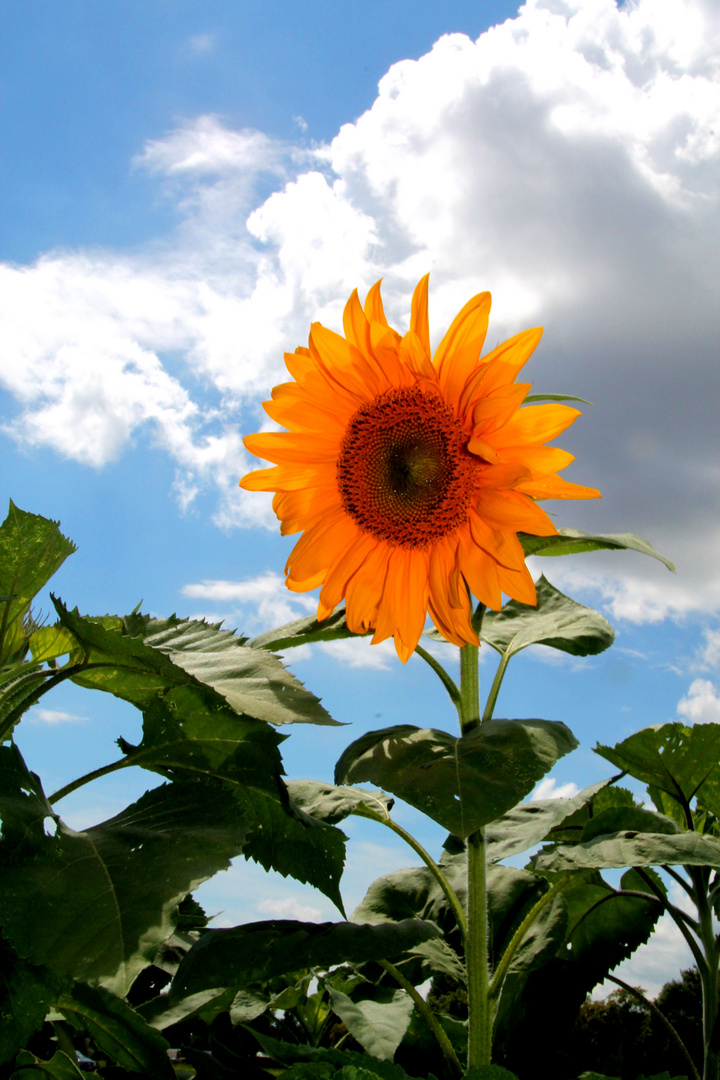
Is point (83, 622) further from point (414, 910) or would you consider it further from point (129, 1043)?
point (414, 910)

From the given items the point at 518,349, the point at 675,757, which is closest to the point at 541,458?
the point at 518,349

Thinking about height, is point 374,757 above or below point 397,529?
below

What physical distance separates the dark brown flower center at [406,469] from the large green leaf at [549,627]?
0.26 m

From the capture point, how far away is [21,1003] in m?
0.91

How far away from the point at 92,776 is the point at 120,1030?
12.7 inches

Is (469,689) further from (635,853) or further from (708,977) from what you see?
(708,977)

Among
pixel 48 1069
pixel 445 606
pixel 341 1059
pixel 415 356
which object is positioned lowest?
pixel 48 1069

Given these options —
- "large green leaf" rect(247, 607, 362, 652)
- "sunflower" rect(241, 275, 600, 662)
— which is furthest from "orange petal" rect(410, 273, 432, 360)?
"large green leaf" rect(247, 607, 362, 652)

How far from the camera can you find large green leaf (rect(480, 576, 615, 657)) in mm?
1461

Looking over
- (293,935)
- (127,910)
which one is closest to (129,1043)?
(293,935)

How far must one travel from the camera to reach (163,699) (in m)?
1.12

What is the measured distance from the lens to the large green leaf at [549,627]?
4.79 ft

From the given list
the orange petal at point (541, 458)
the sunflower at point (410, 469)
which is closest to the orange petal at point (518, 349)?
the sunflower at point (410, 469)

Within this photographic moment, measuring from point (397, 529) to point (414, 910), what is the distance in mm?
697
